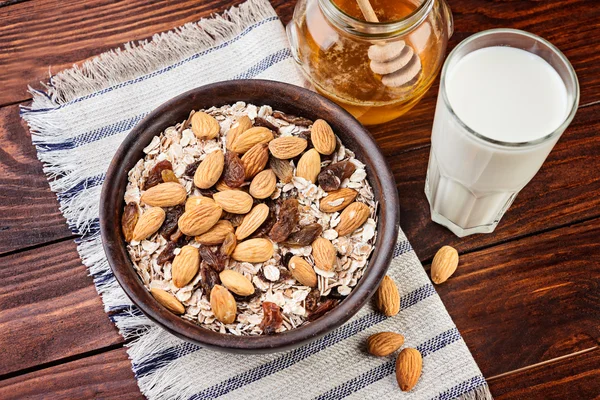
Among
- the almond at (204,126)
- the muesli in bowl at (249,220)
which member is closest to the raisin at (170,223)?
the muesli in bowl at (249,220)

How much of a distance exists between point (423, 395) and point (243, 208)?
1.09 ft

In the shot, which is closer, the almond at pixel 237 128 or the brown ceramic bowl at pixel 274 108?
the brown ceramic bowl at pixel 274 108

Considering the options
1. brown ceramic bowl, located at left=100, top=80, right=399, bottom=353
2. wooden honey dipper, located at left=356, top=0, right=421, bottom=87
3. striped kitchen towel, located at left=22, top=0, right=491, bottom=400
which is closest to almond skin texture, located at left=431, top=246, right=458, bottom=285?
striped kitchen towel, located at left=22, top=0, right=491, bottom=400

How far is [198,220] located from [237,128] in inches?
5.5

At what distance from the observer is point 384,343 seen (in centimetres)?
94

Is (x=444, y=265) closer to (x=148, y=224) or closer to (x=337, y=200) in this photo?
(x=337, y=200)

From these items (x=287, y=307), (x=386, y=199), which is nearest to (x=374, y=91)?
(x=386, y=199)

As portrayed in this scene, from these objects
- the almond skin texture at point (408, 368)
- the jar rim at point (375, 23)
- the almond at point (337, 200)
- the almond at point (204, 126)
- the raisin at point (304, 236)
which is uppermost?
the jar rim at point (375, 23)

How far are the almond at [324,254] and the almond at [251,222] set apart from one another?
0.24ft

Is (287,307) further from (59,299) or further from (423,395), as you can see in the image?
(59,299)

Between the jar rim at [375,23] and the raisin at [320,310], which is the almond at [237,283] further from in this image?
A: the jar rim at [375,23]

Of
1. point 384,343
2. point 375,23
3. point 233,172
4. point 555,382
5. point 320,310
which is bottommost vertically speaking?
point 555,382

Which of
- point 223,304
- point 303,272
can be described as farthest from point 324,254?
point 223,304

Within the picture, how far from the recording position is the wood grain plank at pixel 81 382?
37.3 inches
